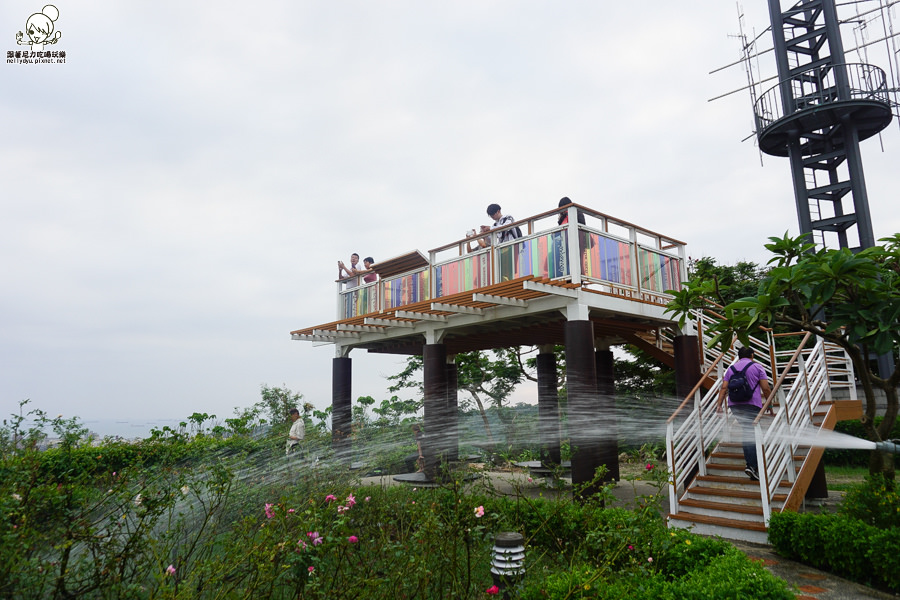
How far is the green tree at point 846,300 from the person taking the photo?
5426mm

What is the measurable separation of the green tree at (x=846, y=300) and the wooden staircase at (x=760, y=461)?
1.25 m

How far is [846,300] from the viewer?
19.9ft

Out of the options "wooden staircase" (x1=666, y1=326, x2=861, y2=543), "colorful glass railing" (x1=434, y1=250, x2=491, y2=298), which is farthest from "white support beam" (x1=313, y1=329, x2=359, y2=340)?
"wooden staircase" (x1=666, y1=326, x2=861, y2=543)

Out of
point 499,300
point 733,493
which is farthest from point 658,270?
point 733,493

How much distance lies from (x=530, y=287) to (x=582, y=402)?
7.04 feet

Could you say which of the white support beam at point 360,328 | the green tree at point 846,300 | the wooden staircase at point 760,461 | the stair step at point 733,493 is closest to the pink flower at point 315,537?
the wooden staircase at point 760,461

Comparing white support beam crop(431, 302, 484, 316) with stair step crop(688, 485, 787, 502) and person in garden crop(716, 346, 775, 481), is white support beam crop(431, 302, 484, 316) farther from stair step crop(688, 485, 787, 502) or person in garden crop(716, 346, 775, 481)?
stair step crop(688, 485, 787, 502)

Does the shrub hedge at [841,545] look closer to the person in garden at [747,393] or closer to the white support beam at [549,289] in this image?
the person in garden at [747,393]

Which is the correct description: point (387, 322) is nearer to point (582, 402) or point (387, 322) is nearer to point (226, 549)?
point (582, 402)

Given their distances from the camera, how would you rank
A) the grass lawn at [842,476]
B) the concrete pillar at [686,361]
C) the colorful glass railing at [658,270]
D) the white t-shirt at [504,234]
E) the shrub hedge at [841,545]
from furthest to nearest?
1. the grass lawn at [842,476]
2. the concrete pillar at [686,361]
3. the colorful glass railing at [658,270]
4. the white t-shirt at [504,234]
5. the shrub hedge at [841,545]

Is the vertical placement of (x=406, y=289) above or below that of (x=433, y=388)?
above

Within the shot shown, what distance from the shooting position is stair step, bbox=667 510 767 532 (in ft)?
22.3

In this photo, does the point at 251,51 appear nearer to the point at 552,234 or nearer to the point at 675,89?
the point at 552,234

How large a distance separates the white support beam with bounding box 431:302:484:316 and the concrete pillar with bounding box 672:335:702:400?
14.1 ft
